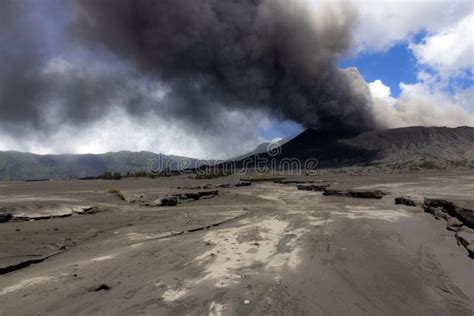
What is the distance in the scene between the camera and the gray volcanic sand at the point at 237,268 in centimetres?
600

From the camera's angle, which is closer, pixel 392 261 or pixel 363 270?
pixel 363 270

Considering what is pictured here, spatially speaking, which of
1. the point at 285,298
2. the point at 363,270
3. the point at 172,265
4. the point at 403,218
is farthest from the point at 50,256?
the point at 403,218

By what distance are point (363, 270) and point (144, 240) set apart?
244 inches

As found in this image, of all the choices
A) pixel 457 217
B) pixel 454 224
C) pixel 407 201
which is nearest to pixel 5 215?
pixel 454 224

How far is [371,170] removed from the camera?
198ft

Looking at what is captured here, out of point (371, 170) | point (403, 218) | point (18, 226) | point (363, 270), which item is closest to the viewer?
point (363, 270)

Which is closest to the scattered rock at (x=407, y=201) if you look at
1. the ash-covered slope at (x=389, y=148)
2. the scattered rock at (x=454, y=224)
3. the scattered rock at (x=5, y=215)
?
the scattered rock at (x=454, y=224)

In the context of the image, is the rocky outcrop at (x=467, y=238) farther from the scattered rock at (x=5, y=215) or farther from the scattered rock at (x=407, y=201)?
the scattered rock at (x=5, y=215)

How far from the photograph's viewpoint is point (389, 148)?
7750 centimetres

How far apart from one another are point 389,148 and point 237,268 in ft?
248

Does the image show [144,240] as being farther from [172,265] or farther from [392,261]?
[392,261]

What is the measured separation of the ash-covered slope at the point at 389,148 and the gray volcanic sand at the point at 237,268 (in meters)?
55.9

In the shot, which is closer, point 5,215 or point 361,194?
point 5,215

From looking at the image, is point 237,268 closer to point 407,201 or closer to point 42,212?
point 42,212
